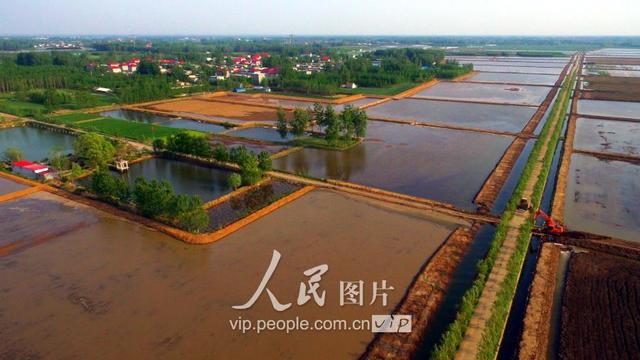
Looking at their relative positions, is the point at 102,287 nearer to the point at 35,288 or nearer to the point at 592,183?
the point at 35,288

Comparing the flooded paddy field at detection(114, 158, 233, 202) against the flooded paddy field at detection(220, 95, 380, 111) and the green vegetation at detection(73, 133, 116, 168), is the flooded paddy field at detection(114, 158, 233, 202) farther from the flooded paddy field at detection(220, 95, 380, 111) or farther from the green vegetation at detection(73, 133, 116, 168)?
the flooded paddy field at detection(220, 95, 380, 111)

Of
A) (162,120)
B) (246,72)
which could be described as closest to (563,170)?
(162,120)

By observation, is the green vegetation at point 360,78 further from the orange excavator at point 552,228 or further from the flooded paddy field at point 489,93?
the orange excavator at point 552,228

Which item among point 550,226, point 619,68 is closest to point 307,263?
point 550,226

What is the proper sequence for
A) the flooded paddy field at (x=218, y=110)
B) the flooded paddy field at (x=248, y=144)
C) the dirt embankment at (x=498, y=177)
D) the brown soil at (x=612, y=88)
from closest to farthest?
the dirt embankment at (x=498, y=177) → the flooded paddy field at (x=248, y=144) → the flooded paddy field at (x=218, y=110) → the brown soil at (x=612, y=88)

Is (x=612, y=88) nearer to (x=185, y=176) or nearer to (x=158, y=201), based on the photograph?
(x=185, y=176)

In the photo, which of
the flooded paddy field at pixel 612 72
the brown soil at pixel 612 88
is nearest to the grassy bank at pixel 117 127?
the brown soil at pixel 612 88
